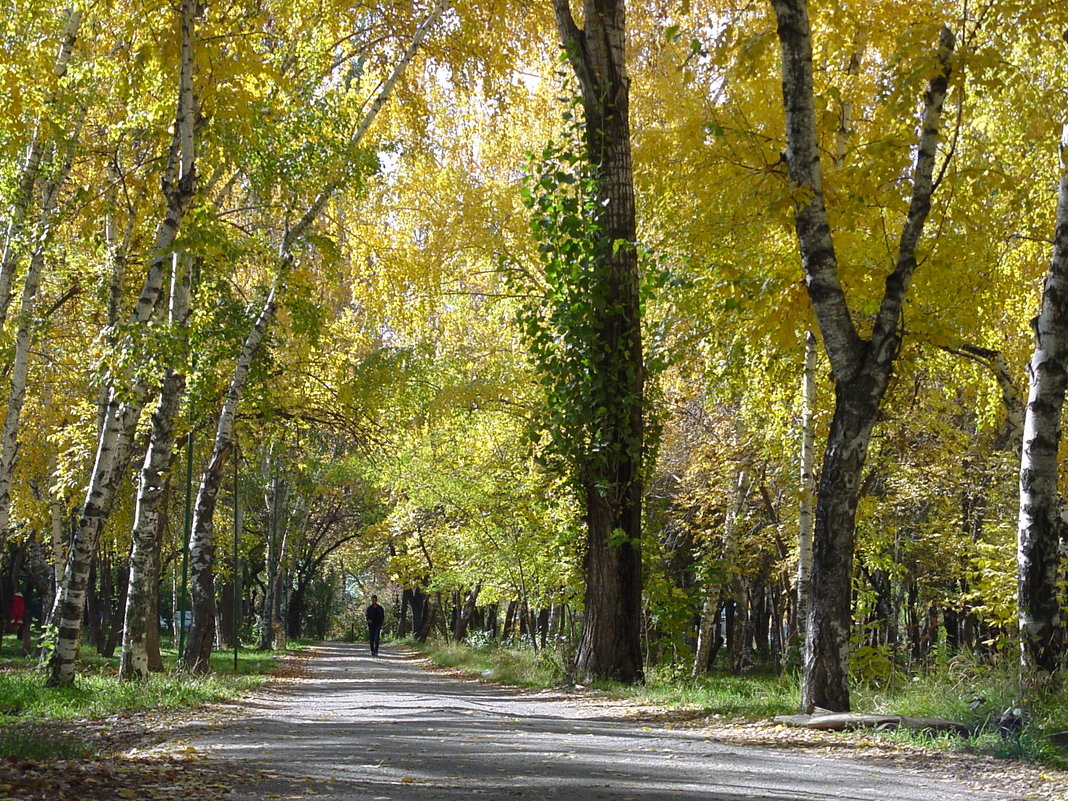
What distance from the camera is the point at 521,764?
23.2ft

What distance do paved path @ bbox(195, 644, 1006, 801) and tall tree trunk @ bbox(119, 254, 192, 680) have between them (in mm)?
3177

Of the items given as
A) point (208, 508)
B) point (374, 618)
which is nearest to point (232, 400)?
point (208, 508)

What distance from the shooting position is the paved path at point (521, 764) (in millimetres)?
5879

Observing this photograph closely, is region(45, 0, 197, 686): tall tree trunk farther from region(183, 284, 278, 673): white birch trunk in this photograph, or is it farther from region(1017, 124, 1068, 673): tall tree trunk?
region(1017, 124, 1068, 673): tall tree trunk

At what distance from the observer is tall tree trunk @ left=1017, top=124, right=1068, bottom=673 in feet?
29.4

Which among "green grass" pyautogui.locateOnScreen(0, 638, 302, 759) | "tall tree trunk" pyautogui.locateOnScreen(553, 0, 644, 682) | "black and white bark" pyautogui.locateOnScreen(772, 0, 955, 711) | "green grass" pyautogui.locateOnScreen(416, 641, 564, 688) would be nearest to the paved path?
"green grass" pyautogui.locateOnScreen(0, 638, 302, 759)

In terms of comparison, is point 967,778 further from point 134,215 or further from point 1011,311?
point 134,215

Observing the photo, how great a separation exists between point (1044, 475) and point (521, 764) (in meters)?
5.10

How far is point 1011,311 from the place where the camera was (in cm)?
1534

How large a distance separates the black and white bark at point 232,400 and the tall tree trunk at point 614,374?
3040 mm

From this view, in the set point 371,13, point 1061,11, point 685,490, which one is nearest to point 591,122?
point 371,13

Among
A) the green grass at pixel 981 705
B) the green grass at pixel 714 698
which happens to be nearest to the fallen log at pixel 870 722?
the green grass at pixel 981 705

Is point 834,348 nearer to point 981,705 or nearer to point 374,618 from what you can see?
point 981,705

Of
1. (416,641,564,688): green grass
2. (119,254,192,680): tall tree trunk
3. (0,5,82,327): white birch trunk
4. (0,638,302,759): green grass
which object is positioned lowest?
(416,641,564,688): green grass
